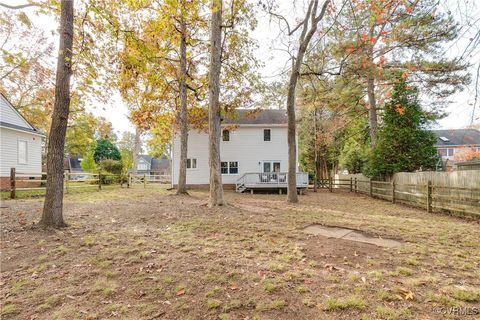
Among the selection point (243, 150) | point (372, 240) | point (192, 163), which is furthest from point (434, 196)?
point (192, 163)

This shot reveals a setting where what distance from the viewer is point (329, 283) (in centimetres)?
328

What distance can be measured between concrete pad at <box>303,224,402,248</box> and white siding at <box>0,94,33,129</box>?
17.9 meters

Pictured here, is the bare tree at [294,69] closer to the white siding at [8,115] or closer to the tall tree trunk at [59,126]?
the tall tree trunk at [59,126]

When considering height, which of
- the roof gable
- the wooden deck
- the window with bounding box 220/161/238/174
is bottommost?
the wooden deck

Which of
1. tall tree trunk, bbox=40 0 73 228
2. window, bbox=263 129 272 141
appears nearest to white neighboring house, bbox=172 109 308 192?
window, bbox=263 129 272 141

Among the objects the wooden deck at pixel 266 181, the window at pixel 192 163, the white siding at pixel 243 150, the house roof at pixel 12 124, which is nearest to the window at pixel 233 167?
the white siding at pixel 243 150

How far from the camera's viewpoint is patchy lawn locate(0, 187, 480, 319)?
2.75m

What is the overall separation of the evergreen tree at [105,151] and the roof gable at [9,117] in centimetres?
2673

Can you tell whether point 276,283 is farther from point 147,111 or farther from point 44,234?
point 147,111

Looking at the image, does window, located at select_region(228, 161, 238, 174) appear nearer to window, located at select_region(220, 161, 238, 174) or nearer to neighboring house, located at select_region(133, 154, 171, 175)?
window, located at select_region(220, 161, 238, 174)

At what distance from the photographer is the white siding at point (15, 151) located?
47.7ft

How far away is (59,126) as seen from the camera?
562cm

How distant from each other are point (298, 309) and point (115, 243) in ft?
12.2

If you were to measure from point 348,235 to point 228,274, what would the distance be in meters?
3.40
